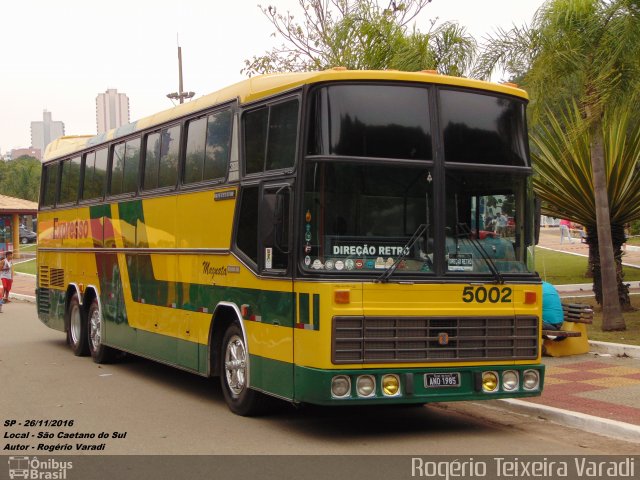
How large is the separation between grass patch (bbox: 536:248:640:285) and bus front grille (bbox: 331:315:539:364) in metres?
14.6

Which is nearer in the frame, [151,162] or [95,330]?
[151,162]

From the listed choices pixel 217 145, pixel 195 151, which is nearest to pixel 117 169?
pixel 195 151

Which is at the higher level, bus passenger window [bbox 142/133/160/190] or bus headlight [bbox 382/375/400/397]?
bus passenger window [bbox 142/133/160/190]

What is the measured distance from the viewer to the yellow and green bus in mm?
8914

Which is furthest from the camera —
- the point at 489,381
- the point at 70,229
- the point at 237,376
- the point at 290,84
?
the point at 70,229

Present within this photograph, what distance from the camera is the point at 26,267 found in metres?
50.4

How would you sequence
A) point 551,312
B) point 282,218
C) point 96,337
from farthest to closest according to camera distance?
point 96,337, point 551,312, point 282,218

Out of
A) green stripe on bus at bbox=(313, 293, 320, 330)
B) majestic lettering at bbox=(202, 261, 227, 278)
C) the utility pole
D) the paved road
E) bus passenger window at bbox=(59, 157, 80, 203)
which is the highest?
the utility pole

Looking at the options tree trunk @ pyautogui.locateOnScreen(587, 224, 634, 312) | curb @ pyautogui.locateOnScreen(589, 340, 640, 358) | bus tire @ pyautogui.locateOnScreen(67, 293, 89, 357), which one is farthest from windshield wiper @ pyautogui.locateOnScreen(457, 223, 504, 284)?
tree trunk @ pyautogui.locateOnScreen(587, 224, 634, 312)

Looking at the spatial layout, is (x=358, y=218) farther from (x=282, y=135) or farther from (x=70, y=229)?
(x=70, y=229)

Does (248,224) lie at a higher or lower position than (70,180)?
lower

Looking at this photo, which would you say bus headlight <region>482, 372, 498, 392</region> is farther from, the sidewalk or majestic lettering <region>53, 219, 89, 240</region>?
majestic lettering <region>53, 219, 89, 240</region>

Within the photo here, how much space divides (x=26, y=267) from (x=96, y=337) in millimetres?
36478
